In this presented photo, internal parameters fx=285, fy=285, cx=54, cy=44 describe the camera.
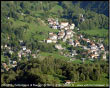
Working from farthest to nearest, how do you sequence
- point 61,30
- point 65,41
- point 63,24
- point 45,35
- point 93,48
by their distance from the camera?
point 63,24
point 61,30
point 45,35
point 65,41
point 93,48

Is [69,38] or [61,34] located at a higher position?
[61,34]

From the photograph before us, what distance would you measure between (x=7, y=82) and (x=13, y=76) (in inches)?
37.3

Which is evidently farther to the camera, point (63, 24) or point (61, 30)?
point (63, 24)

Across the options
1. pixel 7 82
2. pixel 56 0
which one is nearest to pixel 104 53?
pixel 7 82

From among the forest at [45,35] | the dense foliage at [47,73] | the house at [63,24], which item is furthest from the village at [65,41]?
the dense foliage at [47,73]

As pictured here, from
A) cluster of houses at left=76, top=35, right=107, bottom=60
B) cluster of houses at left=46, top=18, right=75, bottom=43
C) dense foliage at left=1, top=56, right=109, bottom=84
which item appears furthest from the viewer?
cluster of houses at left=46, top=18, right=75, bottom=43

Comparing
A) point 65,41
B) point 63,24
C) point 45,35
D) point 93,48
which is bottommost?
point 93,48

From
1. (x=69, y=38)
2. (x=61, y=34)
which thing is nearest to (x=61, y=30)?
(x=61, y=34)

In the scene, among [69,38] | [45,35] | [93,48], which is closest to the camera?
[93,48]

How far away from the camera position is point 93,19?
43375 mm

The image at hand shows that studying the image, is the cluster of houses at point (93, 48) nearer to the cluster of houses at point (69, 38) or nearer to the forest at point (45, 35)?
the cluster of houses at point (69, 38)

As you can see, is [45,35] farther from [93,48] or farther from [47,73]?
[47,73]

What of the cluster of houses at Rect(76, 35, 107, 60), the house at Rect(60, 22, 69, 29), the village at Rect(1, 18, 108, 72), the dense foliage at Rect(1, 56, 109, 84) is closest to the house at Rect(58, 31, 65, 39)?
the village at Rect(1, 18, 108, 72)

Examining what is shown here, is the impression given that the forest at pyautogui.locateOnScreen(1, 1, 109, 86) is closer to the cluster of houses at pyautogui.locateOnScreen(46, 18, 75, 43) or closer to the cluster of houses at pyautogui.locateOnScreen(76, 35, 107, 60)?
the cluster of houses at pyautogui.locateOnScreen(76, 35, 107, 60)
